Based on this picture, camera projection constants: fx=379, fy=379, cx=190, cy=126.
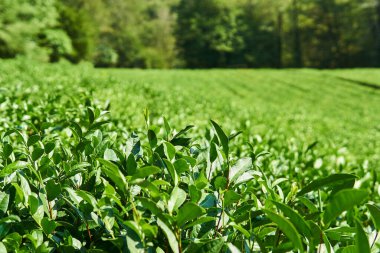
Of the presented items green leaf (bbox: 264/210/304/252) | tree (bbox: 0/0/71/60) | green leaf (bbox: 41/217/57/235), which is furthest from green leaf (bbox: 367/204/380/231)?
tree (bbox: 0/0/71/60)

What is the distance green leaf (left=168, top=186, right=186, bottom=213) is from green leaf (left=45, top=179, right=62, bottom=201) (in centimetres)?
37

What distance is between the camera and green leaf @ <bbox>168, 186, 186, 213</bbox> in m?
1.04

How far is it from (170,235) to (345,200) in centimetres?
42

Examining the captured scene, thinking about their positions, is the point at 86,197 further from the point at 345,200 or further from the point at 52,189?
the point at 345,200

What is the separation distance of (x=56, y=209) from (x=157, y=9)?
10180 centimetres

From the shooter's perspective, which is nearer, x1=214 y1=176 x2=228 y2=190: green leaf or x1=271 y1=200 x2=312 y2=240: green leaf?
x1=271 y1=200 x2=312 y2=240: green leaf

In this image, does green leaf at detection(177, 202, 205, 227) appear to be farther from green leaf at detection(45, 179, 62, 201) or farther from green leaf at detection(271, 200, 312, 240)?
green leaf at detection(45, 179, 62, 201)

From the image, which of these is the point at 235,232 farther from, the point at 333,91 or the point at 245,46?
the point at 245,46

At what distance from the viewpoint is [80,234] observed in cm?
119

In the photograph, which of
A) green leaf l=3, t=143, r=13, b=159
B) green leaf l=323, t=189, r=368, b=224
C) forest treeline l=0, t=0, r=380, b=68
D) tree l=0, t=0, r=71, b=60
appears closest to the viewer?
green leaf l=323, t=189, r=368, b=224

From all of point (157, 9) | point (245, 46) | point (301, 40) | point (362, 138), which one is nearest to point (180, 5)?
point (245, 46)

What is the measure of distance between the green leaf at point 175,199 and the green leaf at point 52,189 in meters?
0.37

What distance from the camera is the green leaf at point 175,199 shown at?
1044 mm

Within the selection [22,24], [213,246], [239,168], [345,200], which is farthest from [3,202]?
[22,24]
